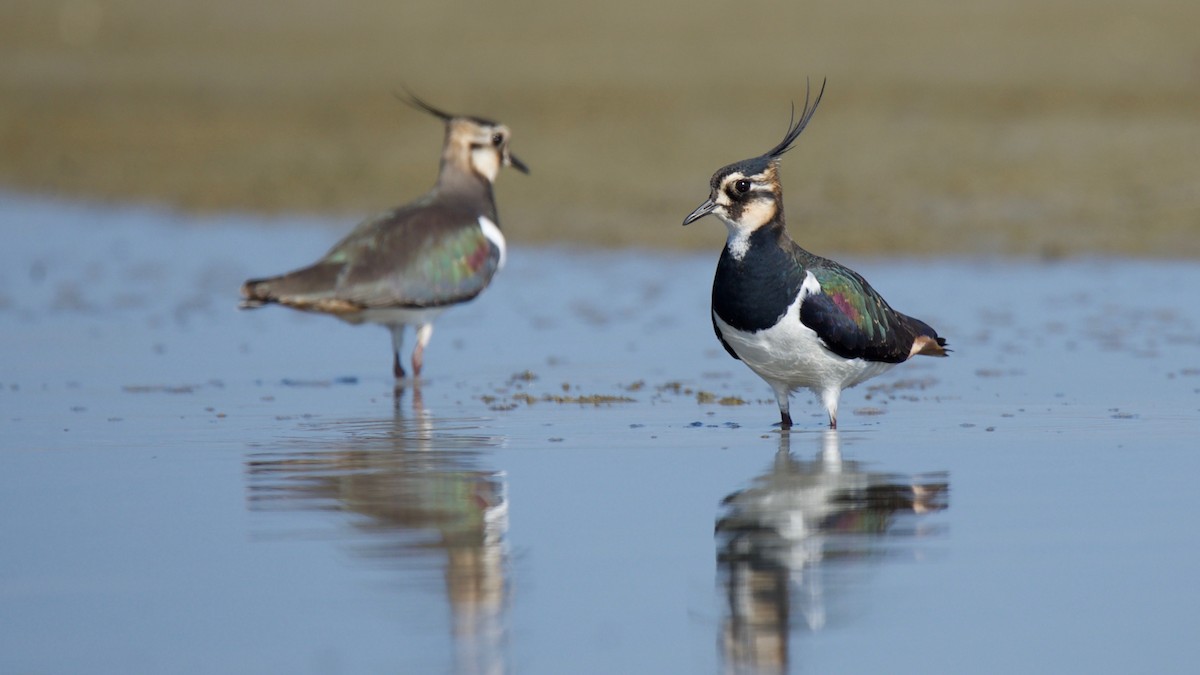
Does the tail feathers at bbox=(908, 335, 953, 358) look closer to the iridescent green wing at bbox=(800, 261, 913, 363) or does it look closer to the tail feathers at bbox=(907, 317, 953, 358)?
the tail feathers at bbox=(907, 317, 953, 358)

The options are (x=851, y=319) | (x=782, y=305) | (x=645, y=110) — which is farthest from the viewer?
(x=645, y=110)

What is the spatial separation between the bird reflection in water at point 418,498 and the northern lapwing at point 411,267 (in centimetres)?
137

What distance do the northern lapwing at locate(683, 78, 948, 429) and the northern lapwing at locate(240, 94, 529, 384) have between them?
99.5 inches

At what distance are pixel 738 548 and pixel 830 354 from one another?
207 cm

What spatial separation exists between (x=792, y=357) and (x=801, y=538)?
1827 millimetres

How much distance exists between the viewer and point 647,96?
23.2 meters

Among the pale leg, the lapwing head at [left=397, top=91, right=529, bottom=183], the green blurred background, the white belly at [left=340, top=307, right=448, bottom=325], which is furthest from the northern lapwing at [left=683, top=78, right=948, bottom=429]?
the green blurred background

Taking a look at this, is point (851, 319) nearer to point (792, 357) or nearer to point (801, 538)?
point (792, 357)

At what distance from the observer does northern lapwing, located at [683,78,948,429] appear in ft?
24.6

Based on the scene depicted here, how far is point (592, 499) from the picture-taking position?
646cm

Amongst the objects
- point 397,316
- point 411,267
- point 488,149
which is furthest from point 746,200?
point 488,149

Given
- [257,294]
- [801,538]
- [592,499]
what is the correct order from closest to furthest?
[801,538], [592,499], [257,294]

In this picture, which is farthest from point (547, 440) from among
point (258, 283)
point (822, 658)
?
point (822, 658)

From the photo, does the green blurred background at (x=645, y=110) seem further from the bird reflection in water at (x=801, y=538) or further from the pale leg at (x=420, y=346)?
the bird reflection in water at (x=801, y=538)
